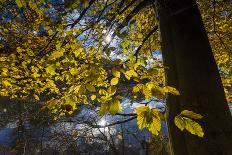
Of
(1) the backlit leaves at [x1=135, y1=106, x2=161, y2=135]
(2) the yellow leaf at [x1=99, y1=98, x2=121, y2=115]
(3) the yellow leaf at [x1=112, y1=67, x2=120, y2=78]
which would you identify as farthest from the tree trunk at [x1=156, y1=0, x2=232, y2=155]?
(2) the yellow leaf at [x1=99, y1=98, x2=121, y2=115]

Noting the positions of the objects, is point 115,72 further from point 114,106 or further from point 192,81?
point 192,81

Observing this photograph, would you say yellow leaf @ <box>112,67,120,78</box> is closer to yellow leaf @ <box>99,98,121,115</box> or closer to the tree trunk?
yellow leaf @ <box>99,98,121,115</box>

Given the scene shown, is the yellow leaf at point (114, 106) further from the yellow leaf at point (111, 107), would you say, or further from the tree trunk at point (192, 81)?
the tree trunk at point (192, 81)

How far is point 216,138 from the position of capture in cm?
296

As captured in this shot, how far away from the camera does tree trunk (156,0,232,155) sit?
2998 millimetres

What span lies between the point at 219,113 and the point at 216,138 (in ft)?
0.86

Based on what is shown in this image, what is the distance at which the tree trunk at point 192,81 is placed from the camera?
3.00m

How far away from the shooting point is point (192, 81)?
3312mm

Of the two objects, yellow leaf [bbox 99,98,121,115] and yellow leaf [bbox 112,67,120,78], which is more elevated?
yellow leaf [bbox 112,67,120,78]

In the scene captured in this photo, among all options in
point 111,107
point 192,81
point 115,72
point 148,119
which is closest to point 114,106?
point 111,107

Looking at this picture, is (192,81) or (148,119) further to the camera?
(192,81)

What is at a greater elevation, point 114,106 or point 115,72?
point 115,72

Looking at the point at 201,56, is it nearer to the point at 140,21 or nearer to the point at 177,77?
the point at 177,77

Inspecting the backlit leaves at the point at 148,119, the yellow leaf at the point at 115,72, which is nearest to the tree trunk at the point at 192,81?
the yellow leaf at the point at 115,72
